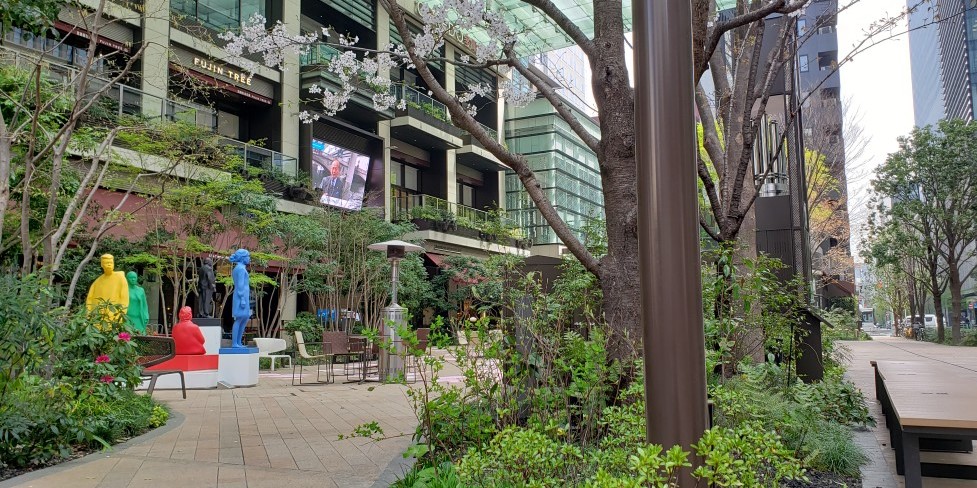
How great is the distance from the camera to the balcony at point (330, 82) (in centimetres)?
2413

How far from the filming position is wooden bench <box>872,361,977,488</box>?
366 cm

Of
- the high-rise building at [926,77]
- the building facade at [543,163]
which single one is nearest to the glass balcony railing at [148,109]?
the building facade at [543,163]

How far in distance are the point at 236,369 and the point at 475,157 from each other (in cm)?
2353

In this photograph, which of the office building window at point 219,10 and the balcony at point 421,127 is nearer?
the office building window at point 219,10

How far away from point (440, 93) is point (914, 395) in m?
3.89

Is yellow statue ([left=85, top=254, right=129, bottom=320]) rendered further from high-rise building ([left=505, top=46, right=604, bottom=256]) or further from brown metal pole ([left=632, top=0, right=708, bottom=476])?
high-rise building ([left=505, top=46, right=604, bottom=256])

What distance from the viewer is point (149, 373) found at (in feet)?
29.2

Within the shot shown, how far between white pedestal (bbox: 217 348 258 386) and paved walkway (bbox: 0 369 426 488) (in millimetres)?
2767

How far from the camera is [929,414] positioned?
379cm

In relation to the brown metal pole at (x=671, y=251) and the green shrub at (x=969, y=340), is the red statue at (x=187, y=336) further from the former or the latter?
the green shrub at (x=969, y=340)

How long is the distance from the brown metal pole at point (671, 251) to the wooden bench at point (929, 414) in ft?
6.10

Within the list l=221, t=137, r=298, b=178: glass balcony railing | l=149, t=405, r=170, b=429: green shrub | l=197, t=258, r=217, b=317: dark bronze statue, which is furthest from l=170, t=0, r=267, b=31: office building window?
l=149, t=405, r=170, b=429: green shrub

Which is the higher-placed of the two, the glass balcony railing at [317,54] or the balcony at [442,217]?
the glass balcony railing at [317,54]

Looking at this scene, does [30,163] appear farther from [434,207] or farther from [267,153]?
[434,207]
